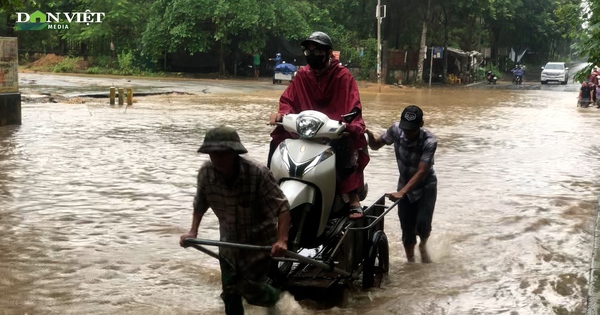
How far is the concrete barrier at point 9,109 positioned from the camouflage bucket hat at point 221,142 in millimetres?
14295

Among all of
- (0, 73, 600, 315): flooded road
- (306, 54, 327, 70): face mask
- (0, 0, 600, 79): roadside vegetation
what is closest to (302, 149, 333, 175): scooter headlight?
(306, 54, 327, 70): face mask

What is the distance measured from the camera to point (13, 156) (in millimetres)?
12547

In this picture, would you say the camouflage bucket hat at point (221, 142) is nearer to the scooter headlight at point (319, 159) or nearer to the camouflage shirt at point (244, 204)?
the camouflage shirt at point (244, 204)

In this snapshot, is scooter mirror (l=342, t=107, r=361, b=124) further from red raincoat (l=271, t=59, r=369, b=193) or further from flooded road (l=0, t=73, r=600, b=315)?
flooded road (l=0, t=73, r=600, b=315)

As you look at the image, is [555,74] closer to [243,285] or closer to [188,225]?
[188,225]

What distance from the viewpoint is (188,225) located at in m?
8.00

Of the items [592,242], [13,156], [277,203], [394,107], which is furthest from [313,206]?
Answer: [394,107]

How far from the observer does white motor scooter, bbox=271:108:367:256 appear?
15.8ft

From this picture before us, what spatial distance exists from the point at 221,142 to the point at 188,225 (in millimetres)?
4337

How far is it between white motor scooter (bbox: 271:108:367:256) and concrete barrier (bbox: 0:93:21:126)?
1332cm

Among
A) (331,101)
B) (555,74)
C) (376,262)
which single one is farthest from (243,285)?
(555,74)

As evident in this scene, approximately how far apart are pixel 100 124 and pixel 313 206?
14.0 m

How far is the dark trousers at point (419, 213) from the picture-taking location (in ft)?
20.5

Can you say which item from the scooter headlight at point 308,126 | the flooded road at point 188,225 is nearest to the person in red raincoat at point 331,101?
the scooter headlight at point 308,126
